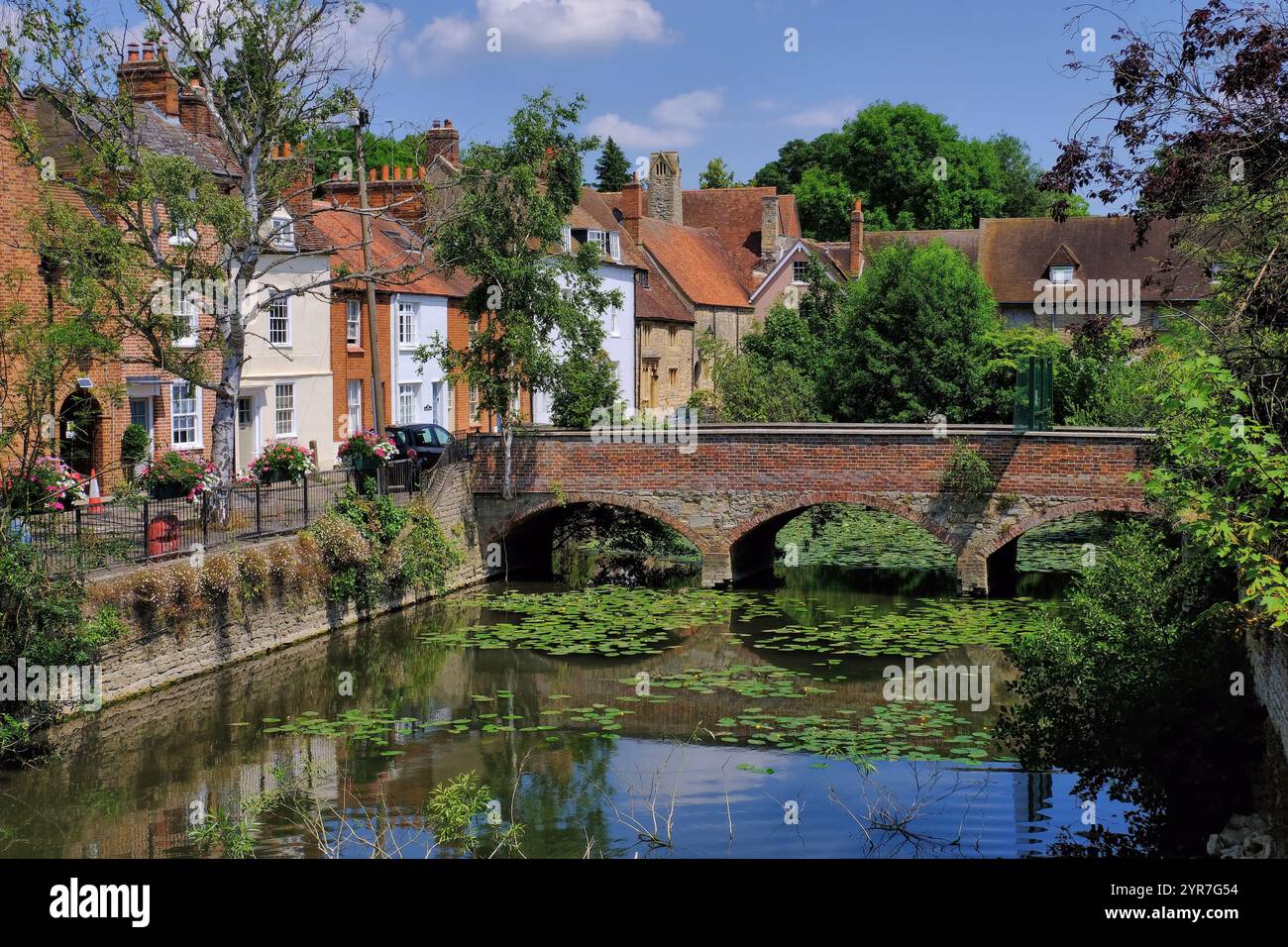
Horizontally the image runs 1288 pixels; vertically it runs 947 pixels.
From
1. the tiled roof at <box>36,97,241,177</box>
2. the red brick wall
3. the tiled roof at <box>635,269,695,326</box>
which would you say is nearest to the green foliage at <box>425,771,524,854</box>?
the red brick wall

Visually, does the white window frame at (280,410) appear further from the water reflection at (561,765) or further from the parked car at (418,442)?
the water reflection at (561,765)

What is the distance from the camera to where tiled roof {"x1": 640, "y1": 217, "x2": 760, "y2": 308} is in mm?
48406

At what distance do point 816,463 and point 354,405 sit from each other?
13619mm

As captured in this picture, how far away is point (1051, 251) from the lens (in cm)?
5034

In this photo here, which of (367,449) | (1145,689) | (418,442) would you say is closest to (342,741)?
(1145,689)

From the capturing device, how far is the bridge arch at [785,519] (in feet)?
82.9

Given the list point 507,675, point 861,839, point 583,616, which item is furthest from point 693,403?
point 861,839

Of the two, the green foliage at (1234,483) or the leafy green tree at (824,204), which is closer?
the green foliage at (1234,483)

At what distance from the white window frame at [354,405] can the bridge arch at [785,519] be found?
11268mm

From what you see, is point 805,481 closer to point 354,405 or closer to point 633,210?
point 354,405

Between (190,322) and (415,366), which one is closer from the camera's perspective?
(190,322)

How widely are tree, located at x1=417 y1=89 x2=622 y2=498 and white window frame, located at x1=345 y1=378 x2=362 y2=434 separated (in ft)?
24.8

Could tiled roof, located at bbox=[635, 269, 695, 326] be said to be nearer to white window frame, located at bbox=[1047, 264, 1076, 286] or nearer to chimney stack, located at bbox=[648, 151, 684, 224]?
chimney stack, located at bbox=[648, 151, 684, 224]

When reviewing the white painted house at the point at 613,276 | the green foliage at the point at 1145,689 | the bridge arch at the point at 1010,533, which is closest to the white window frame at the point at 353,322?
the white painted house at the point at 613,276
